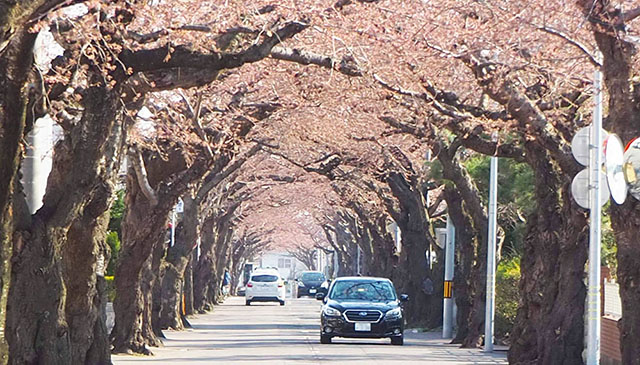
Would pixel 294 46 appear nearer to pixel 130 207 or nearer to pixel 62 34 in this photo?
pixel 62 34

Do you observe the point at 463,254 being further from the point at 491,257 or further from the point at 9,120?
the point at 9,120

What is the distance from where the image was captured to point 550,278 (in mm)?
21281

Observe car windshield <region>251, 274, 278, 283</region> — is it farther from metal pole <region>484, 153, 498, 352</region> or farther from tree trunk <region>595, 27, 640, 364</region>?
tree trunk <region>595, 27, 640, 364</region>

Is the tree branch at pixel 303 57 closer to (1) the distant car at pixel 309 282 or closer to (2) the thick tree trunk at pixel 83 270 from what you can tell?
(2) the thick tree trunk at pixel 83 270

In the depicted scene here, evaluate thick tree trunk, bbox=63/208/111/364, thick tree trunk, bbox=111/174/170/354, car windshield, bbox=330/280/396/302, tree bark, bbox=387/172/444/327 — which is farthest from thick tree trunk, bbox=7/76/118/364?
tree bark, bbox=387/172/444/327

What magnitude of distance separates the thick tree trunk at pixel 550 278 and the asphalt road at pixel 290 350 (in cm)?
259

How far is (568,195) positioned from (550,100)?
192 cm

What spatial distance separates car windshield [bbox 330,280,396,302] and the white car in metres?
36.0

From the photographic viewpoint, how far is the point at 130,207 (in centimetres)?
2670

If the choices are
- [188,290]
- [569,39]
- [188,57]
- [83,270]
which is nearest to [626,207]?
[569,39]

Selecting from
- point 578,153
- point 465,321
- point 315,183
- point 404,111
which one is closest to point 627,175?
point 578,153

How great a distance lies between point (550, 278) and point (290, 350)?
6.87m

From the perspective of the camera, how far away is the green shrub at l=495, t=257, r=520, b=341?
31578 mm

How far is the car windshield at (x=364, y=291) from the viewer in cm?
3048
